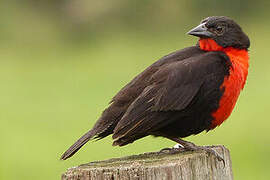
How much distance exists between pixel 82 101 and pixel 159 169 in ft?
33.2

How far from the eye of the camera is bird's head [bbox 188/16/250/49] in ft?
21.4

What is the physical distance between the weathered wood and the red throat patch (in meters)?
0.76

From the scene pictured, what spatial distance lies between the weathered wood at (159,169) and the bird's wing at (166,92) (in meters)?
0.45

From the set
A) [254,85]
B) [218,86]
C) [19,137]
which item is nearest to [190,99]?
[218,86]

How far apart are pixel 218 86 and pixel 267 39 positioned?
12976 mm

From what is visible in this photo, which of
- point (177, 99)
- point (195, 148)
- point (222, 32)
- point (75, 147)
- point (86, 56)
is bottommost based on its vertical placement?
point (195, 148)

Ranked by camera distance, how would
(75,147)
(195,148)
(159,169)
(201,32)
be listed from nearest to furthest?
(159,169) → (195,148) → (75,147) → (201,32)

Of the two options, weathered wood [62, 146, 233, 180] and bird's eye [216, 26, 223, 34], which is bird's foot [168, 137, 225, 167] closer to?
weathered wood [62, 146, 233, 180]

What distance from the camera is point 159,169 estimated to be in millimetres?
4871

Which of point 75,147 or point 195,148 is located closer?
point 195,148

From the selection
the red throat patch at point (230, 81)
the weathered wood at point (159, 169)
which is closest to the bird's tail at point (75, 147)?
the weathered wood at point (159, 169)

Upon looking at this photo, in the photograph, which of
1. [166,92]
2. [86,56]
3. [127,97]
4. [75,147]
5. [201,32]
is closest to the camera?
[75,147]

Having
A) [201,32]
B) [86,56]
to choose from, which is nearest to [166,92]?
[201,32]

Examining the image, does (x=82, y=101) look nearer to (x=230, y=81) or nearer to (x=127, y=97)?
(x=127, y=97)
